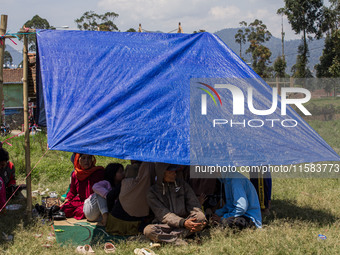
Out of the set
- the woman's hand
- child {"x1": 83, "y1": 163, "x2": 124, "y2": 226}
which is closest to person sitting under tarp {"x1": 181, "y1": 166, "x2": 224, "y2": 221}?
the woman's hand

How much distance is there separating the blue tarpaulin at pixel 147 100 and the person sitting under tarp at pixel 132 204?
34 cm

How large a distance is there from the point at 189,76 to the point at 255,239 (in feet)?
6.58

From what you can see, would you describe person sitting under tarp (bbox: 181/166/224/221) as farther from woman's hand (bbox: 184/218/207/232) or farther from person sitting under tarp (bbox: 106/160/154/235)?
woman's hand (bbox: 184/218/207/232)

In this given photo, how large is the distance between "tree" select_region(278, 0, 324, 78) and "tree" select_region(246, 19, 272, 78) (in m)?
11.1

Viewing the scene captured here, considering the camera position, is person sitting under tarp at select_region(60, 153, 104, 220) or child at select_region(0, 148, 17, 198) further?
child at select_region(0, 148, 17, 198)

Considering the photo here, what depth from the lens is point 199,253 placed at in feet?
12.5

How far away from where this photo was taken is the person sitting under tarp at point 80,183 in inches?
197

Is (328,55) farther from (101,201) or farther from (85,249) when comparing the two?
(85,249)

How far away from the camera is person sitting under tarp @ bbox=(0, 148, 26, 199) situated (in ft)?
18.1

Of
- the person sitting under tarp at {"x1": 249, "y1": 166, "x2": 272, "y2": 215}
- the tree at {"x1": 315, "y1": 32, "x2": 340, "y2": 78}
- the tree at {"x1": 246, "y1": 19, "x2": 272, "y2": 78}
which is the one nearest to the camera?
the person sitting under tarp at {"x1": 249, "y1": 166, "x2": 272, "y2": 215}

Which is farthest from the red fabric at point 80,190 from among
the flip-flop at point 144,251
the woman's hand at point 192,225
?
the woman's hand at point 192,225

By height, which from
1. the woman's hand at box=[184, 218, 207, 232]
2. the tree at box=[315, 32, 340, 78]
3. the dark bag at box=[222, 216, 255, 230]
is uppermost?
the tree at box=[315, 32, 340, 78]

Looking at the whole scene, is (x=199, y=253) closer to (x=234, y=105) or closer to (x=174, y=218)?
(x=174, y=218)

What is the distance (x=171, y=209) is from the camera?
4.17 metres
